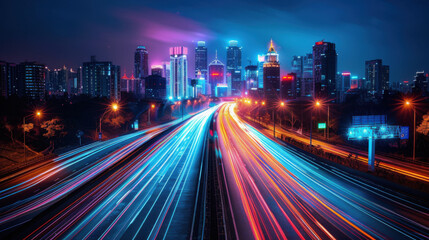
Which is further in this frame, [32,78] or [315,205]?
[32,78]

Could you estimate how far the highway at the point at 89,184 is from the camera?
1708 cm

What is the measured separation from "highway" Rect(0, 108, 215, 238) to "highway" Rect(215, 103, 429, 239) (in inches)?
198

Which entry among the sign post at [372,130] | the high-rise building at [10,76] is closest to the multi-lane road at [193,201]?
the sign post at [372,130]

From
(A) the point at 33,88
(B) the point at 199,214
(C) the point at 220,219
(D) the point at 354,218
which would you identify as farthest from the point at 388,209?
(A) the point at 33,88

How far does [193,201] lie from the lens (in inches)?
808

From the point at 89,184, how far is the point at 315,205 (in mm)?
16735

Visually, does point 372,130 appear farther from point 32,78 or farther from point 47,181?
point 32,78

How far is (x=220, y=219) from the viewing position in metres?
17.1

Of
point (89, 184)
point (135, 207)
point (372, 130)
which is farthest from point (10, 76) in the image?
point (372, 130)

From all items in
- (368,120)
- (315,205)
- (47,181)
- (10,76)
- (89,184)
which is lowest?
(47,181)

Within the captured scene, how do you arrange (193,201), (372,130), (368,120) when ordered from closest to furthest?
1. (193,201)
2. (372,130)
3. (368,120)

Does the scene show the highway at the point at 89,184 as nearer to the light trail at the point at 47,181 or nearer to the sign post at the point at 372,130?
the light trail at the point at 47,181

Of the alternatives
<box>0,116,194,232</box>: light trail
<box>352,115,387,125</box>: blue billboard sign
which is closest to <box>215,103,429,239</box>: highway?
<box>352,115,387,125</box>: blue billboard sign

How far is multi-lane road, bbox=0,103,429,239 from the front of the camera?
Result: 51.1 feet
